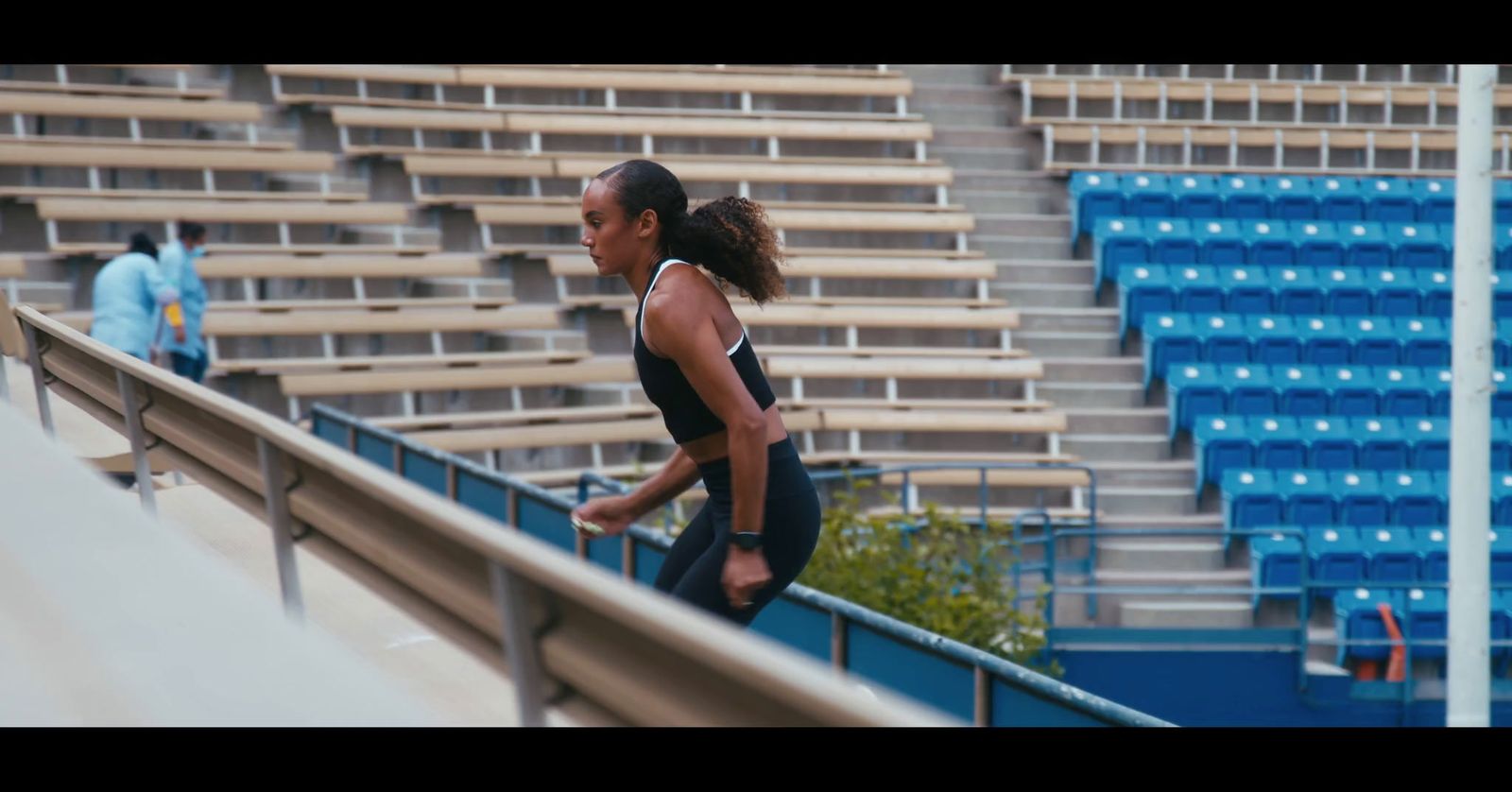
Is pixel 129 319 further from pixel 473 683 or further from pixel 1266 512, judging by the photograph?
pixel 1266 512

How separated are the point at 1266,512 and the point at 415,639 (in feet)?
28.0

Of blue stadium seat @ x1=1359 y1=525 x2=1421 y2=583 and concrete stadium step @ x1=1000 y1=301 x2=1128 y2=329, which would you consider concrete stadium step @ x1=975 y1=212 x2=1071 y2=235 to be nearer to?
concrete stadium step @ x1=1000 y1=301 x2=1128 y2=329

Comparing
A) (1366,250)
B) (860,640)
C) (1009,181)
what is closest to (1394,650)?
(1366,250)

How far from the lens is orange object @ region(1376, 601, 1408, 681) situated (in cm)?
937

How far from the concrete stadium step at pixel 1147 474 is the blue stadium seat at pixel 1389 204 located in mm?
3575

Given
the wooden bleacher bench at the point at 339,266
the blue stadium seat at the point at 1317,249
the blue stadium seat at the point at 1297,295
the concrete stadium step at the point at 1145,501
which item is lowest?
the concrete stadium step at the point at 1145,501

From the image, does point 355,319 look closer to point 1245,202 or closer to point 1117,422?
point 1117,422

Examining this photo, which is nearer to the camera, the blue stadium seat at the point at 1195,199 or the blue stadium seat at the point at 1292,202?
the blue stadium seat at the point at 1195,199

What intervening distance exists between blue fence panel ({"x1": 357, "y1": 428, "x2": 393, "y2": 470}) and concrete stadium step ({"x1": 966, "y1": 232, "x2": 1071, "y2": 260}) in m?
6.26

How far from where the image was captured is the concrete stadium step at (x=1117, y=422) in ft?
37.5

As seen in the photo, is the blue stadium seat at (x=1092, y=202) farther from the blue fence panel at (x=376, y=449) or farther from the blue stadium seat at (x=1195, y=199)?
the blue fence panel at (x=376, y=449)

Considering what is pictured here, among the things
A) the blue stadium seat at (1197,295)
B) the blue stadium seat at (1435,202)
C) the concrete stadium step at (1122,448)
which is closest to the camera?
the concrete stadium step at (1122,448)

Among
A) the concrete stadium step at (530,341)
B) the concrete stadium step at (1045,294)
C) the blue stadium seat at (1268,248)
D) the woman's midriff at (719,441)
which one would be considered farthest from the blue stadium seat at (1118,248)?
the woman's midriff at (719,441)

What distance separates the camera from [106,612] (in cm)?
209
